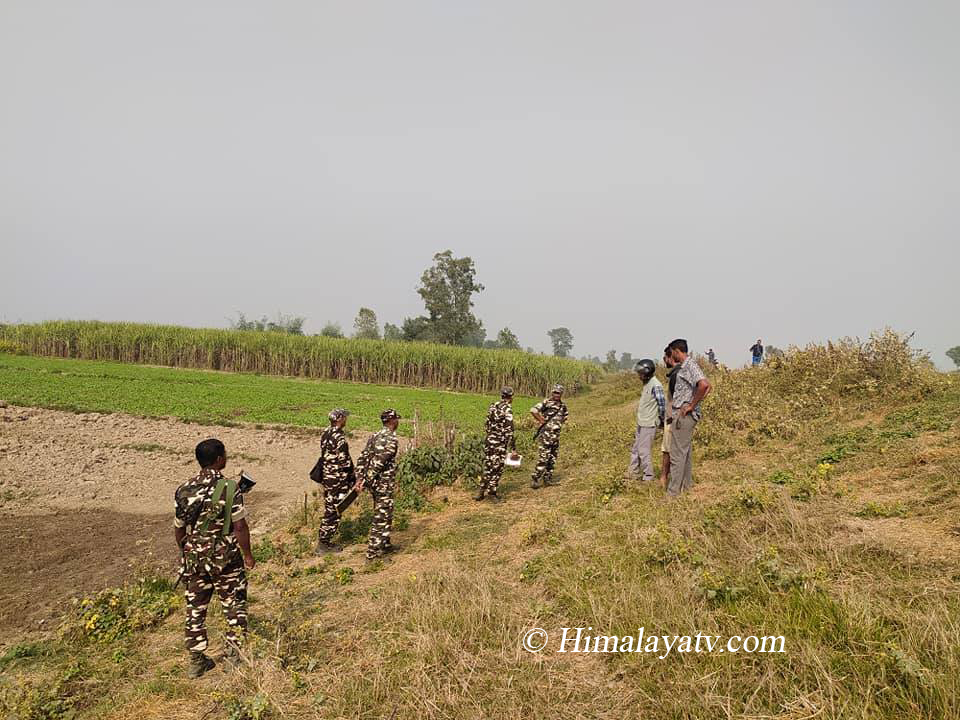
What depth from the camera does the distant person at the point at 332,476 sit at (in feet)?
22.6

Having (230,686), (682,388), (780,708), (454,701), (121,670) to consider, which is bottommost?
(121,670)

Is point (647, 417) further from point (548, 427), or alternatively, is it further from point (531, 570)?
point (531, 570)

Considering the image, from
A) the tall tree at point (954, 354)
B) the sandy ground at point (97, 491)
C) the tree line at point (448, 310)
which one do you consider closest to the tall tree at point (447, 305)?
Answer: the tree line at point (448, 310)

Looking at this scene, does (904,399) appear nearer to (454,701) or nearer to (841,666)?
(841,666)

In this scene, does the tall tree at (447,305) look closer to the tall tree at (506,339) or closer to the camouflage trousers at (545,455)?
the tall tree at (506,339)

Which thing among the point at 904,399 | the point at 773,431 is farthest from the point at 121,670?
the point at 904,399

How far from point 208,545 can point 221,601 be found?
53 centimetres

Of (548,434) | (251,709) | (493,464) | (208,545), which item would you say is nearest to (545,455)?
(548,434)

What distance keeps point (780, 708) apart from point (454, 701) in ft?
6.30

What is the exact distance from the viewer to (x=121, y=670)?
4.46 metres

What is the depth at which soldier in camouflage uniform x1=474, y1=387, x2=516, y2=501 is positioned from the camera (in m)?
8.69

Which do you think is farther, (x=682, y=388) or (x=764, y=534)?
(x=682, y=388)

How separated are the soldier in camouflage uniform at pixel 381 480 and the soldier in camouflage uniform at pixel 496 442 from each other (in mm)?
2308

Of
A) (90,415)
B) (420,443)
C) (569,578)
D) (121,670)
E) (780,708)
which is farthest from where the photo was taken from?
(90,415)
